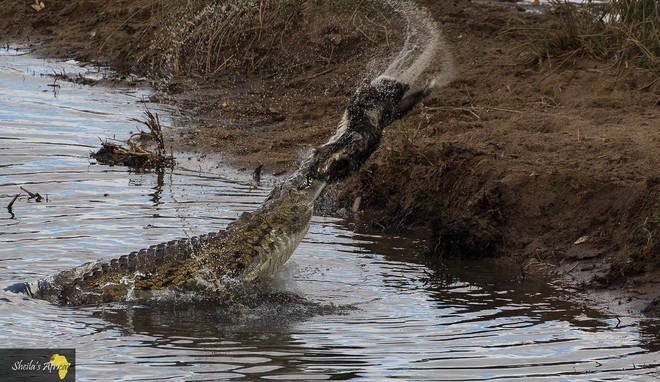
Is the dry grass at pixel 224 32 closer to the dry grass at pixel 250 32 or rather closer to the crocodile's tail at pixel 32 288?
the dry grass at pixel 250 32

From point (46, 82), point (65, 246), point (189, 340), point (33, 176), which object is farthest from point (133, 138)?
point (189, 340)

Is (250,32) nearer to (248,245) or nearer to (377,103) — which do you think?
(377,103)

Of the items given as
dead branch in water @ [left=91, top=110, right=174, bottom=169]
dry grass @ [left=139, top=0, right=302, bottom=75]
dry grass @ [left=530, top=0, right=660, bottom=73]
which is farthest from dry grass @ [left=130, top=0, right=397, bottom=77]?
dead branch in water @ [left=91, top=110, right=174, bottom=169]

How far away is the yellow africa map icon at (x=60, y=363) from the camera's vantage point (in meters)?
5.04

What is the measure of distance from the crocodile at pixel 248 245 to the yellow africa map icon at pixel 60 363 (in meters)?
0.87

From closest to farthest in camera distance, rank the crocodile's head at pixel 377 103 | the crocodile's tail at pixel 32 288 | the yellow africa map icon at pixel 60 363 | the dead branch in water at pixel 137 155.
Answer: the yellow africa map icon at pixel 60 363 < the crocodile's tail at pixel 32 288 < the crocodile's head at pixel 377 103 < the dead branch in water at pixel 137 155

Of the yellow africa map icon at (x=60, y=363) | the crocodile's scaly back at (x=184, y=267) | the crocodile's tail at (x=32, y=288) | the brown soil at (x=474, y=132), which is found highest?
the brown soil at (x=474, y=132)

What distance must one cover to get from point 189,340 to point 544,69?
16.5 feet

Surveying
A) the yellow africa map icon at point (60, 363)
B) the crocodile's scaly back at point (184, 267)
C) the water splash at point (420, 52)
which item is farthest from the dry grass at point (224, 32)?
the yellow africa map icon at point (60, 363)

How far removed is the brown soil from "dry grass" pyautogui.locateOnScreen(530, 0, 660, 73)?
0.11 m

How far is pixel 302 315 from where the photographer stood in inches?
237

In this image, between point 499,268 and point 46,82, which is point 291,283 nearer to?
point 499,268

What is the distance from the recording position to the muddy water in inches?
205

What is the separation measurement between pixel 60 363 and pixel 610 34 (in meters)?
5.87
